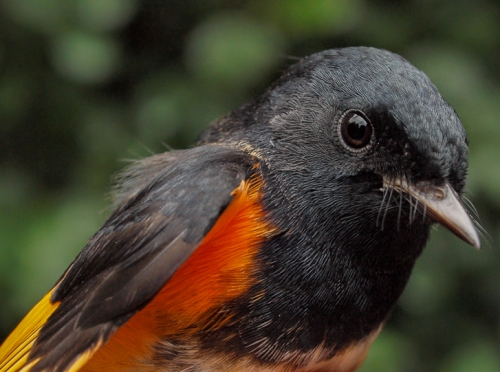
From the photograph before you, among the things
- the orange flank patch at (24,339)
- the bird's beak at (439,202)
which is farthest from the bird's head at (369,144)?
the orange flank patch at (24,339)

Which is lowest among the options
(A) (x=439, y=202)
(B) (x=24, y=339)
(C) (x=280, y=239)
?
(A) (x=439, y=202)

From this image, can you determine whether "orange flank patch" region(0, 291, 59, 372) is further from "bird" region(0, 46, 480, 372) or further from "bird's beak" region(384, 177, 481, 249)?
"bird's beak" region(384, 177, 481, 249)

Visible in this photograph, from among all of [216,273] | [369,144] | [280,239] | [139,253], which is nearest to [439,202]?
[369,144]

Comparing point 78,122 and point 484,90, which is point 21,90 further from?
point 484,90

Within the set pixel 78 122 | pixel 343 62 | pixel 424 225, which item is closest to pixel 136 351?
pixel 424 225

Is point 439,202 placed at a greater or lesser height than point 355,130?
lesser

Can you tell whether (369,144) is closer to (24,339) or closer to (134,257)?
(134,257)

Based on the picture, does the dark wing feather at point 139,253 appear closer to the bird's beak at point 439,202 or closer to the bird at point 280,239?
the bird at point 280,239

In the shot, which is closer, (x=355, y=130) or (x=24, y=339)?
(x=355, y=130)
